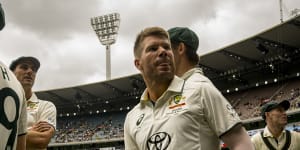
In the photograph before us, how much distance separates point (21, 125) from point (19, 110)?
0.15 meters

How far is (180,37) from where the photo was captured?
284cm

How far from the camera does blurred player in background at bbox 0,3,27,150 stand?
1.89 m

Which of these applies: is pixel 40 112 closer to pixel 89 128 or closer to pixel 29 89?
pixel 29 89

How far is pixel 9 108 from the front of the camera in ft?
6.37

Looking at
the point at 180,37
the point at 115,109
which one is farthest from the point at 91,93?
the point at 180,37

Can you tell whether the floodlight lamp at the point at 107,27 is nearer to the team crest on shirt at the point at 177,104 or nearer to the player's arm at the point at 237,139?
the team crest on shirt at the point at 177,104

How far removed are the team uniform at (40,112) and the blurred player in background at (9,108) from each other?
181cm

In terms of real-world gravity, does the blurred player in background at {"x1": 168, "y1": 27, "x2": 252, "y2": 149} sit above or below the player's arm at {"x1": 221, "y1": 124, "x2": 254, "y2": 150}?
above

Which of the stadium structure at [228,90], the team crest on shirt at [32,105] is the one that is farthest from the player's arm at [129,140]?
the stadium structure at [228,90]

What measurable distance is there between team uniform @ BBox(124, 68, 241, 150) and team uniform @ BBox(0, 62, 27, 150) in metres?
0.79

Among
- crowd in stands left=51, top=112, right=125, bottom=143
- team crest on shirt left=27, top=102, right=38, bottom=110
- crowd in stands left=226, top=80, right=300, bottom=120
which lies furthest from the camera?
crowd in stands left=51, top=112, right=125, bottom=143

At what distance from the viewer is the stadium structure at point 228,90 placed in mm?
26297

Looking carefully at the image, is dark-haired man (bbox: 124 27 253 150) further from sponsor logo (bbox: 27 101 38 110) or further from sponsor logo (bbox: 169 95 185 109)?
sponsor logo (bbox: 27 101 38 110)

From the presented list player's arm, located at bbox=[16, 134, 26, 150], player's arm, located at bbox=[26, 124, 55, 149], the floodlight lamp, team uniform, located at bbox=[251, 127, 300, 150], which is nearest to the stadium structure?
the floodlight lamp
